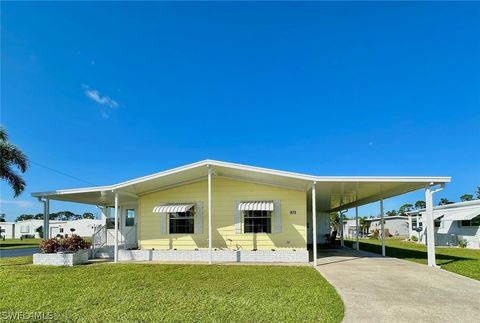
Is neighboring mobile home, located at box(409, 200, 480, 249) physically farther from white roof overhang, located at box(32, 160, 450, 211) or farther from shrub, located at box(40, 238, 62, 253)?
shrub, located at box(40, 238, 62, 253)

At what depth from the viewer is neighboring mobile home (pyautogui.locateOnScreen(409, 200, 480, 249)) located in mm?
21016

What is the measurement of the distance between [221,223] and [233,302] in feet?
23.6

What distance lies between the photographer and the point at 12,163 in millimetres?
20172

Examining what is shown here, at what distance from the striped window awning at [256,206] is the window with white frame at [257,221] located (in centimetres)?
66

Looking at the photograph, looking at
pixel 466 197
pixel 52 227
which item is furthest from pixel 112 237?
pixel 466 197

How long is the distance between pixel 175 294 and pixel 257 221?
21.9 feet

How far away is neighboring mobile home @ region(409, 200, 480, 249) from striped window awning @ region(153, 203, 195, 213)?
62.0ft

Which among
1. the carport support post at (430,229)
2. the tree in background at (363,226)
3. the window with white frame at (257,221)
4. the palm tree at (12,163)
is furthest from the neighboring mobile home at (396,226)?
the palm tree at (12,163)

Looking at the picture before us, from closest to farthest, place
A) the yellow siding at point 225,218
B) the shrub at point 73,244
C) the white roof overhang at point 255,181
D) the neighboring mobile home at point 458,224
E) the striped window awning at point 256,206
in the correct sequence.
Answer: the white roof overhang at point 255,181 → the shrub at point 73,244 → the striped window awning at point 256,206 → the yellow siding at point 225,218 → the neighboring mobile home at point 458,224

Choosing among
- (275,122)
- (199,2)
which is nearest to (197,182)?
(199,2)

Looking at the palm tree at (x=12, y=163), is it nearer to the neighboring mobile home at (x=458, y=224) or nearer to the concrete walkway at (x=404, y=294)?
the concrete walkway at (x=404, y=294)

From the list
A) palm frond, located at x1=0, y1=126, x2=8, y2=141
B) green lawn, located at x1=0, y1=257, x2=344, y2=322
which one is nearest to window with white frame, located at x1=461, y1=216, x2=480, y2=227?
green lawn, located at x1=0, y1=257, x2=344, y2=322

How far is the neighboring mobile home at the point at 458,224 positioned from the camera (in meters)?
21.0

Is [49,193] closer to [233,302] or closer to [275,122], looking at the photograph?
[233,302]
